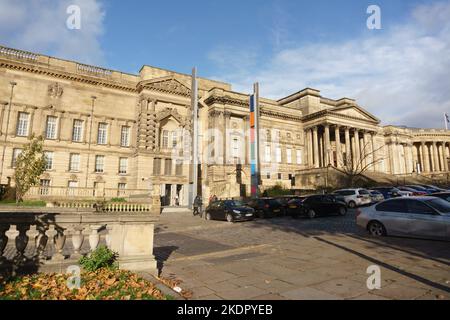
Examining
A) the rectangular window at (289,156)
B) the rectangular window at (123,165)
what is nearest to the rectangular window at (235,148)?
the rectangular window at (289,156)

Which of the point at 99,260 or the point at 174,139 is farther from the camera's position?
the point at 174,139

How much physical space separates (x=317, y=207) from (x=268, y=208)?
404 cm

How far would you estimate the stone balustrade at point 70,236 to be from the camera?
593cm

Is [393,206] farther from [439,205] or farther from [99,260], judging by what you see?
[99,260]

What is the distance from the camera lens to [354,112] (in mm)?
56062

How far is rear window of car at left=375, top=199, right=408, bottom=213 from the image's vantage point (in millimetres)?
11180

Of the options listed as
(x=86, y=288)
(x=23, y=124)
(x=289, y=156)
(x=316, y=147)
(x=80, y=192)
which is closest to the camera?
(x=86, y=288)

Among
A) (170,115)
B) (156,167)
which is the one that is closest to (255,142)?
(170,115)

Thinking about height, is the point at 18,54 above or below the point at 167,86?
above

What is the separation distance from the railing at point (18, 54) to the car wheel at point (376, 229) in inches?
1529

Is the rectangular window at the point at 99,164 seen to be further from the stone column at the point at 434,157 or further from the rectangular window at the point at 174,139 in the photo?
the stone column at the point at 434,157

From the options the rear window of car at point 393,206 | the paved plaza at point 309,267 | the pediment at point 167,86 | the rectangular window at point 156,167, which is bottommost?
the paved plaza at point 309,267

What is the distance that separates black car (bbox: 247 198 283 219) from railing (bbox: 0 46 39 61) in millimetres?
31399
